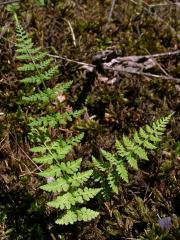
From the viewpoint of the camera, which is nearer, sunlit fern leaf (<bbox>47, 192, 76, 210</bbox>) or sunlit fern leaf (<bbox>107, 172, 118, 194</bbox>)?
sunlit fern leaf (<bbox>47, 192, 76, 210</bbox>)

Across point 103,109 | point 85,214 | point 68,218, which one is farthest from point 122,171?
point 103,109

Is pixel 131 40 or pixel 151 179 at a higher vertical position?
pixel 131 40

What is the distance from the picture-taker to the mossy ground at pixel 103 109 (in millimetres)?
4289

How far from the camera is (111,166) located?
432cm

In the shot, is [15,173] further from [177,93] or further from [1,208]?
[177,93]

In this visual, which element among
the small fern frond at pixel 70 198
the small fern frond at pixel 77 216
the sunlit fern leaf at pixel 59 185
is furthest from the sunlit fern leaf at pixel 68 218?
the sunlit fern leaf at pixel 59 185

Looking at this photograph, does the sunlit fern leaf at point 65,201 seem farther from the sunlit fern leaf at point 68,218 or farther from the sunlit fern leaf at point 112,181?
the sunlit fern leaf at point 112,181

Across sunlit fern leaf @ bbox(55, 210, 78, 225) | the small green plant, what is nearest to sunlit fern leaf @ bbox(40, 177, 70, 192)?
the small green plant

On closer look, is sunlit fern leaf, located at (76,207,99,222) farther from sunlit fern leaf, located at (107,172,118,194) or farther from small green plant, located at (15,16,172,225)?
sunlit fern leaf, located at (107,172,118,194)

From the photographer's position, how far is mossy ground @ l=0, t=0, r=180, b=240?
429 cm

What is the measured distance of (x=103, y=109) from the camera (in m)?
5.25

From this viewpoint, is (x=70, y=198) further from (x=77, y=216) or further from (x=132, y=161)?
(x=132, y=161)

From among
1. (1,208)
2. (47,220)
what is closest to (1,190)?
(1,208)

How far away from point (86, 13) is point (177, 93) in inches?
72.1
